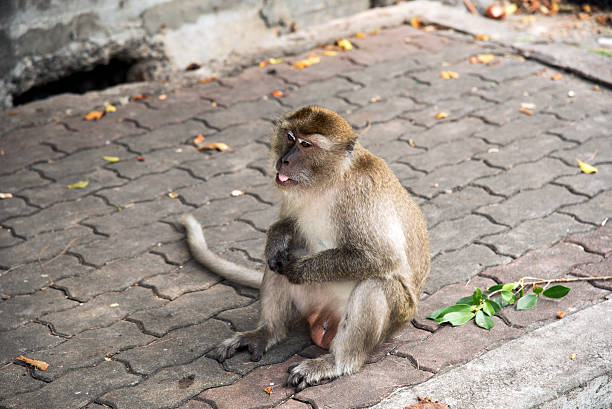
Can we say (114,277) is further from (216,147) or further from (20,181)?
(216,147)

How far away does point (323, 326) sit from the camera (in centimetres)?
373

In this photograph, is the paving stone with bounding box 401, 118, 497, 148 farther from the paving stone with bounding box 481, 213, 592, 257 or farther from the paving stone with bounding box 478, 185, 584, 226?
the paving stone with bounding box 481, 213, 592, 257

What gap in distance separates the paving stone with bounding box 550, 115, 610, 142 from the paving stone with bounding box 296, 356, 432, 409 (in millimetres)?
2978

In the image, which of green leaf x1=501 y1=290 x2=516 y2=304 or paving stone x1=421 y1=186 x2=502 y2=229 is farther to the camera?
paving stone x1=421 y1=186 x2=502 y2=229

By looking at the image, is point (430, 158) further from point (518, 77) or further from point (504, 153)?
point (518, 77)

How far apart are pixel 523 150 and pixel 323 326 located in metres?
2.68

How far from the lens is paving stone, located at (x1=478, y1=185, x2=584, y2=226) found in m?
4.96

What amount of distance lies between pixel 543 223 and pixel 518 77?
2.38 metres

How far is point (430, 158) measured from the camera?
573cm

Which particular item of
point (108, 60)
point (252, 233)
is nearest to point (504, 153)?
point (252, 233)

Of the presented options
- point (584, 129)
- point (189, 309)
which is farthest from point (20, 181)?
point (584, 129)

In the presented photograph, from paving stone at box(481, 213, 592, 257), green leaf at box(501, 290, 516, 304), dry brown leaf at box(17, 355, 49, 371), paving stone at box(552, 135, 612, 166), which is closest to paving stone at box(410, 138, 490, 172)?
paving stone at box(552, 135, 612, 166)

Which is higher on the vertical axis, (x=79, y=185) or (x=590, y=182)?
(x=79, y=185)

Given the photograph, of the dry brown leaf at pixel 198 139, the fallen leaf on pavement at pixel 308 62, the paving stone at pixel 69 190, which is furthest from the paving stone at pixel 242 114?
the paving stone at pixel 69 190
